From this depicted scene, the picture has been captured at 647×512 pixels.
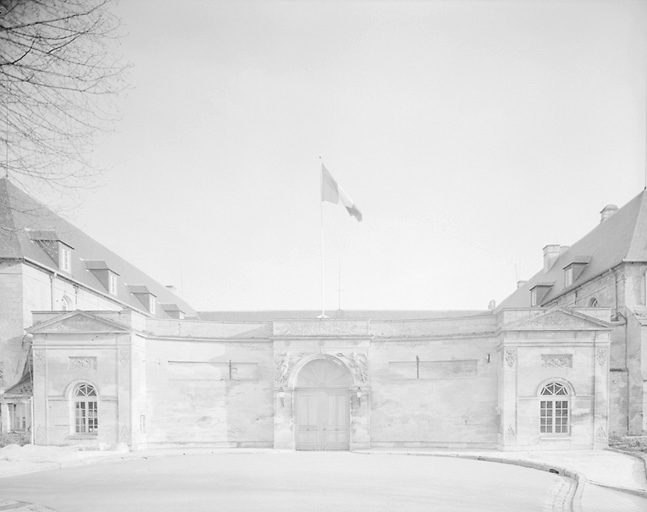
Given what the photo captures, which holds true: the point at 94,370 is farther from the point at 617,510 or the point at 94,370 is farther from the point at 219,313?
the point at 219,313

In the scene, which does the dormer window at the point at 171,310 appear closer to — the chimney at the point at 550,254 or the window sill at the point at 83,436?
the window sill at the point at 83,436

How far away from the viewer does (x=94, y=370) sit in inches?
1017

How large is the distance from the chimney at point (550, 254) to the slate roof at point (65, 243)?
92.2 feet

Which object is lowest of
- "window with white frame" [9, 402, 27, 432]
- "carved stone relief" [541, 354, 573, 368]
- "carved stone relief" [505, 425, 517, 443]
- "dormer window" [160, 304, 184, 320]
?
"carved stone relief" [505, 425, 517, 443]

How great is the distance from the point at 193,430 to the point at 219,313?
31831 mm

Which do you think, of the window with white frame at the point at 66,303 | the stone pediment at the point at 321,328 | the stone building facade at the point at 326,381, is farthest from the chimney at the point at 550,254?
the window with white frame at the point at 66,303

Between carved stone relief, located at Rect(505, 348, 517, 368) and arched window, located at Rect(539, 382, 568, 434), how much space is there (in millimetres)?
1687

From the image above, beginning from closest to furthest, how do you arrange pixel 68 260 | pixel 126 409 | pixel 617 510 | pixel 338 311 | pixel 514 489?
pixel 617 510
pixel 514 489
pixel 126 409
pixel 68 260
pixel 338 311

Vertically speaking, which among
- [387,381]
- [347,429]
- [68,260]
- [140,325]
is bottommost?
[347,429]

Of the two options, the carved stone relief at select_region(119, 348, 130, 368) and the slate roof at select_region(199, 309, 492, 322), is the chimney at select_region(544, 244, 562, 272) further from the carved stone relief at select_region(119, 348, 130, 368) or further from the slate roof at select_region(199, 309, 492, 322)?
the carved stone relief at select_region(119, 348, 130, 368)

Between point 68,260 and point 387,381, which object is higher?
point 68,260

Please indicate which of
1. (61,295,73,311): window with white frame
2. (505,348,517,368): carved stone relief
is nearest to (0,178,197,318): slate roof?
(61,295,73,311): window with white frame

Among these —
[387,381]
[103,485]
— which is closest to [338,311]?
[387,381]

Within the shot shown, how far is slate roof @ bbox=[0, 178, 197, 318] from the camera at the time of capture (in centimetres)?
2688
